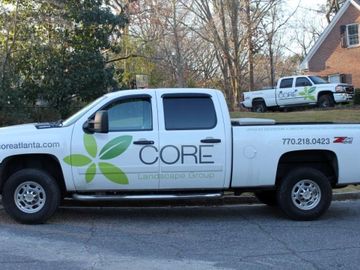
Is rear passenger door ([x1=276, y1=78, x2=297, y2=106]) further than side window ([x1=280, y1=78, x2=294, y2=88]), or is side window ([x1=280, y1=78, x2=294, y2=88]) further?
side window ([x1=280, y1=78, x2=294, y2=88])

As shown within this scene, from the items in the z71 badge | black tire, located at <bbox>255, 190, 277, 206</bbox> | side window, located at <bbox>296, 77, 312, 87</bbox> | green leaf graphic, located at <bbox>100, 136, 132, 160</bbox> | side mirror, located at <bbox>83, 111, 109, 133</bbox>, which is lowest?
black tire, located at <bbox>255, 190, 277, 206</bbox>

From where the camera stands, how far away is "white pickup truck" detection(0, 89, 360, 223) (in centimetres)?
792

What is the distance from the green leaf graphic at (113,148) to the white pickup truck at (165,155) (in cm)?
1

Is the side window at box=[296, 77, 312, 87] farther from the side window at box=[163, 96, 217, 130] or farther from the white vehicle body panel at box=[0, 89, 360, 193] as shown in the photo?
the side window at box=[163, 96, 217, 130]

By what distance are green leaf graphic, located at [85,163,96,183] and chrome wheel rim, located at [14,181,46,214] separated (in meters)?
0.63

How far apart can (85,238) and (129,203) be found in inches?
91.4

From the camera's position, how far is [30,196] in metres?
7.96

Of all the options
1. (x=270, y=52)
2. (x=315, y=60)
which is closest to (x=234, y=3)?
(x=315, y=60)

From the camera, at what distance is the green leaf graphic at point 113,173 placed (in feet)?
26.0

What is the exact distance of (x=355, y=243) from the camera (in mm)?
7023

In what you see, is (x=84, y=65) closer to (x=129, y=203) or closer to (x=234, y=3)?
(x=129, y=203)

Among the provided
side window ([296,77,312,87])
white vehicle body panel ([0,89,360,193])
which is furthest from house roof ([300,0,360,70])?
white vehicle body panel ([0,89,360,193])

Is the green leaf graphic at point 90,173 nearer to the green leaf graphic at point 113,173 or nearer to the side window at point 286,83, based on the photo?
the green leaf graphic at point 113,173

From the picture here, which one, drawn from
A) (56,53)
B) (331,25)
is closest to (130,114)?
(56,53)
